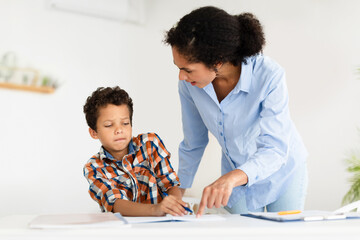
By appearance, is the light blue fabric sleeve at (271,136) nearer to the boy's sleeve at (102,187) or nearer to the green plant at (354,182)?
the boy's sleeve at (102,187)

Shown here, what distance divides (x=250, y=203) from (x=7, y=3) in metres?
2.65

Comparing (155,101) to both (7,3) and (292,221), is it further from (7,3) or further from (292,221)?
(292,221)

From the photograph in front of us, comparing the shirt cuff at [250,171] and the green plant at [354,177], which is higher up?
the shirt cuff at [250,171]

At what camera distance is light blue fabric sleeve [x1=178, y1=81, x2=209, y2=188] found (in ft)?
5.97

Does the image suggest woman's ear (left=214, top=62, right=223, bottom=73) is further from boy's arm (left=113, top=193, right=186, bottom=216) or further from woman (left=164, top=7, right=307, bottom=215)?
boy's arm (left=113, top=193, right=186, bottom=216)

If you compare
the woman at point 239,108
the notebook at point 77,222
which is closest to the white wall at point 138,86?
the woman at point 239,108

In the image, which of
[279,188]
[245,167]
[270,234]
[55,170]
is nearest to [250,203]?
[279,188]

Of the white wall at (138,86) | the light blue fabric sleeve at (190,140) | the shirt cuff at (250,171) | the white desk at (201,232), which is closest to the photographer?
the white desk at (201,232)

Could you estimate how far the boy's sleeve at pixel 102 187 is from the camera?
144 cm

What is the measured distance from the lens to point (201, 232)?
0.91 meters

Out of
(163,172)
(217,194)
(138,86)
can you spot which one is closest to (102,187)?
(163,172)

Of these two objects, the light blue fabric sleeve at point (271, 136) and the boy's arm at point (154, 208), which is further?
the light blue fabric sleeve at point (271, 136)

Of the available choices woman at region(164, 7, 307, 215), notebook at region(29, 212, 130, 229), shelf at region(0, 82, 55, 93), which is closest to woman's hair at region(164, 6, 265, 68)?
woman at region(164, 7, 307, 215)

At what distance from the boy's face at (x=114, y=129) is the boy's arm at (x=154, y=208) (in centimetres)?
25
